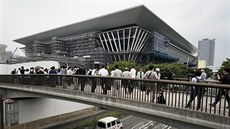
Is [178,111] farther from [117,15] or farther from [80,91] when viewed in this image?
[117,15]

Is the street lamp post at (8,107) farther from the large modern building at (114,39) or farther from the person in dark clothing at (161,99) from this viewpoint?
the large modern building at (114,39)

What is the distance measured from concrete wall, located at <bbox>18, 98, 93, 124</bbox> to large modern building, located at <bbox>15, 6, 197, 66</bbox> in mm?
40833

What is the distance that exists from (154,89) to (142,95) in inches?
24.6

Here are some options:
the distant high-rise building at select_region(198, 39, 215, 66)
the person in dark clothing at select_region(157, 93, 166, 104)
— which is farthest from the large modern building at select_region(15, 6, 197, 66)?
the distant high-rise building at select_region(198, 39, 215, 66)

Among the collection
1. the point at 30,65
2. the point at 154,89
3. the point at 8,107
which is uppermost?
the point at 30,65

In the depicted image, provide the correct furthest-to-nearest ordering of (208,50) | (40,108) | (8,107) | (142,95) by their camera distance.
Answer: (208,50), (40,108), (8,107), (142,95)

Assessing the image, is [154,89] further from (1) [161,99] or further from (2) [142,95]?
(2) [142,95]

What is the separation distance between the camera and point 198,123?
5.50 meters

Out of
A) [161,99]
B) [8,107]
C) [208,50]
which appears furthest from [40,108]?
[208,50]

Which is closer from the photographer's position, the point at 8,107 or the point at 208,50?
the point at 8,107

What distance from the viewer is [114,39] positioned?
69.9 meters

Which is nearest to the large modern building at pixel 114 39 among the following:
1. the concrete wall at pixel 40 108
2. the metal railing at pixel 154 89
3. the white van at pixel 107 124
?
the concrete wall at pixel 40 108

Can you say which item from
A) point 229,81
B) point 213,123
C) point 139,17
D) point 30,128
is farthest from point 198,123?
point 139,17

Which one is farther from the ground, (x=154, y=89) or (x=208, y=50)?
(x=208, y=50)
